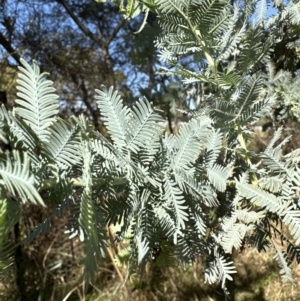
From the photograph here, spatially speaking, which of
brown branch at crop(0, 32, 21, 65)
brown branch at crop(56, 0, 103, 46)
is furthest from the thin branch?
brown branch at crop(56, 0, 103, 46)

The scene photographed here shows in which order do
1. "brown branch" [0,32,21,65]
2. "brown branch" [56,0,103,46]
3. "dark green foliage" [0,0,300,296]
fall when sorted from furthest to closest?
"brown branch" [56,0,103,46] → "brown branch" [0,32,21,65] → "dark green foliage" [0,0,300,296]

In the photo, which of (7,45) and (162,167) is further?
(7,45)

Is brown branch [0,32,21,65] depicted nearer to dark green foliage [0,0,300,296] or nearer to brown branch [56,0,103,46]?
brown branch [56,0,103,46]

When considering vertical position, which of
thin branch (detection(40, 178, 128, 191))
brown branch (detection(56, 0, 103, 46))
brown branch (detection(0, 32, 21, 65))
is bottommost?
thin branch (detection(40, 178, 128, 191))

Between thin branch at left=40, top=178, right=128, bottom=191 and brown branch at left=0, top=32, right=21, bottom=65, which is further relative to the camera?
brown branch at left=0, top=32, right=21, bottom=65

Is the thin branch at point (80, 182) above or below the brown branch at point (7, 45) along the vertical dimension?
below

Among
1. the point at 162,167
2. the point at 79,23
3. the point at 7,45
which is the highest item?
the point at 79,23

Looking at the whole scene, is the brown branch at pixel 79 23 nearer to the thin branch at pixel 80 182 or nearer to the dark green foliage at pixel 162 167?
the dark green foliage at pixel 162 167

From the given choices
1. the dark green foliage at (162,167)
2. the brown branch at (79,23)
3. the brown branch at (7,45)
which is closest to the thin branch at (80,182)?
the dark green foliage at (162,167)

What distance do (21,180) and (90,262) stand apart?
3.1 inches

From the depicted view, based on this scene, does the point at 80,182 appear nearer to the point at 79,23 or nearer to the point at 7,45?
the point at 7,45

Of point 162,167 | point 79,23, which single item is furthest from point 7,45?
point 162,167

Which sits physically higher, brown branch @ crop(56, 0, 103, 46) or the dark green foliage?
brown branch @ crop(56, 0, 103, 46)

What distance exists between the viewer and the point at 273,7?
0.74 metres
